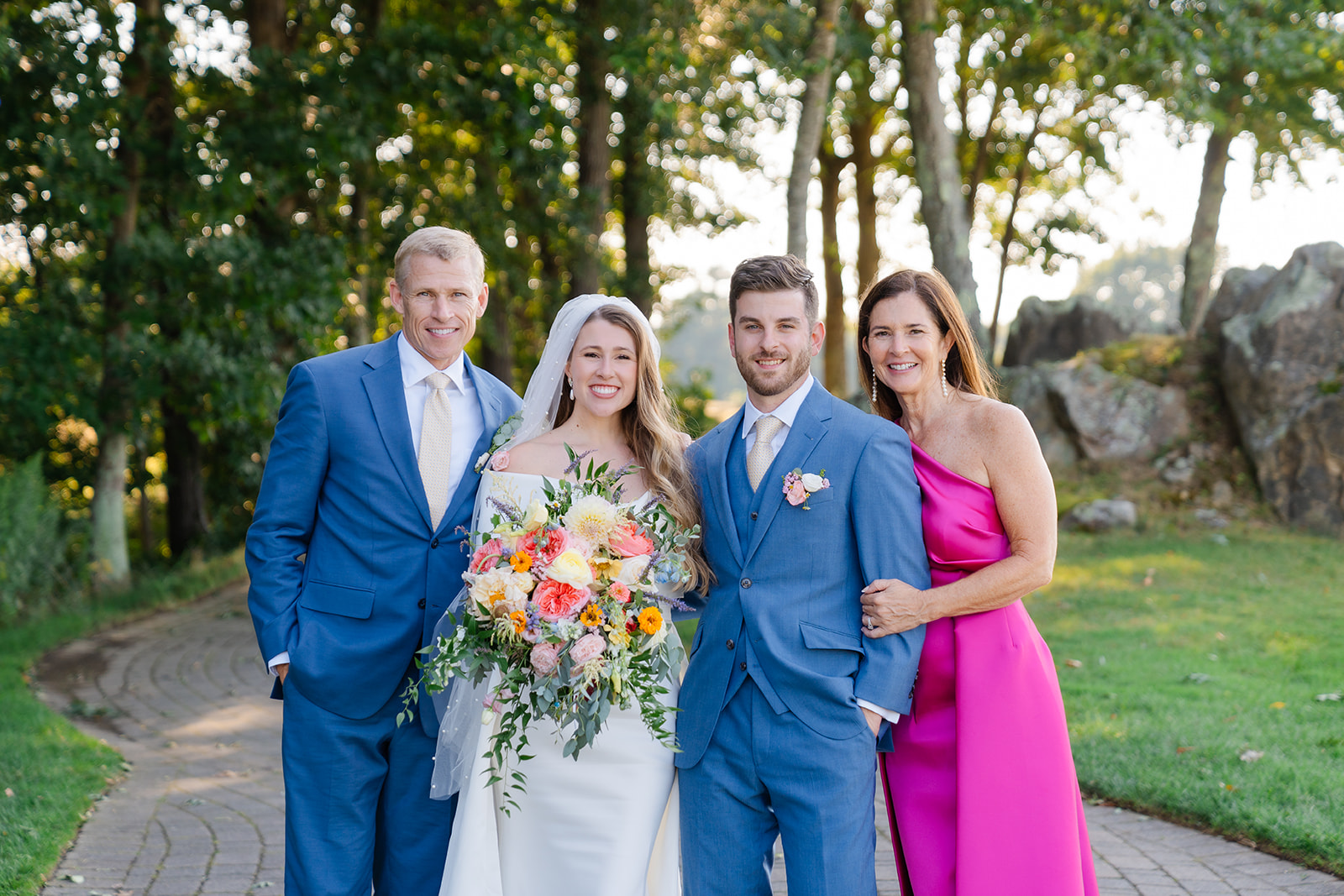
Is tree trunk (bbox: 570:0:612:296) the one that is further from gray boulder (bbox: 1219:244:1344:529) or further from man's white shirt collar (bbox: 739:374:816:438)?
man's white shirt collar (bbox: 739:374:816:438)

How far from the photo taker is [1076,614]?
364 inches

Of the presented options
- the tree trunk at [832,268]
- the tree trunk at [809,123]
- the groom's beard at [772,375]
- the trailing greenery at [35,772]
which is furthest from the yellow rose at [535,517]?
the tree trunk at [832,268]

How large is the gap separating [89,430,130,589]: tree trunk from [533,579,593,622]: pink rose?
11.1m

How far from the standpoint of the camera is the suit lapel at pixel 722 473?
3191 mm

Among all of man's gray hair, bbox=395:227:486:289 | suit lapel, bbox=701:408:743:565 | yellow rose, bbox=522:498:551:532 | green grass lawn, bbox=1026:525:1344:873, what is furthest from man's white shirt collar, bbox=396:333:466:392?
green grass lawn, bbox=1026:525:1344:873

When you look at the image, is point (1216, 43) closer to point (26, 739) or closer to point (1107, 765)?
point (1107, 765)

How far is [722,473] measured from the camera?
3.29m

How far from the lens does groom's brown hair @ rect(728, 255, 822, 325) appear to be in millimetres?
3240

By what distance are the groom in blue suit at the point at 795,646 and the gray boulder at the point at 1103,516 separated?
31.8 ft

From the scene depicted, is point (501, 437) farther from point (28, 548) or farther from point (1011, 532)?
point (28, 548)

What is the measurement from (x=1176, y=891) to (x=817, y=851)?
224 cm

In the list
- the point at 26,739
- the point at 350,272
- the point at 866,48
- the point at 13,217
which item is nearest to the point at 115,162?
the point at 13,217

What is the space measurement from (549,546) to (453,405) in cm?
98

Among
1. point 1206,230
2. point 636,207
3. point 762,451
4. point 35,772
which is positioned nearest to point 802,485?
point 762,451
